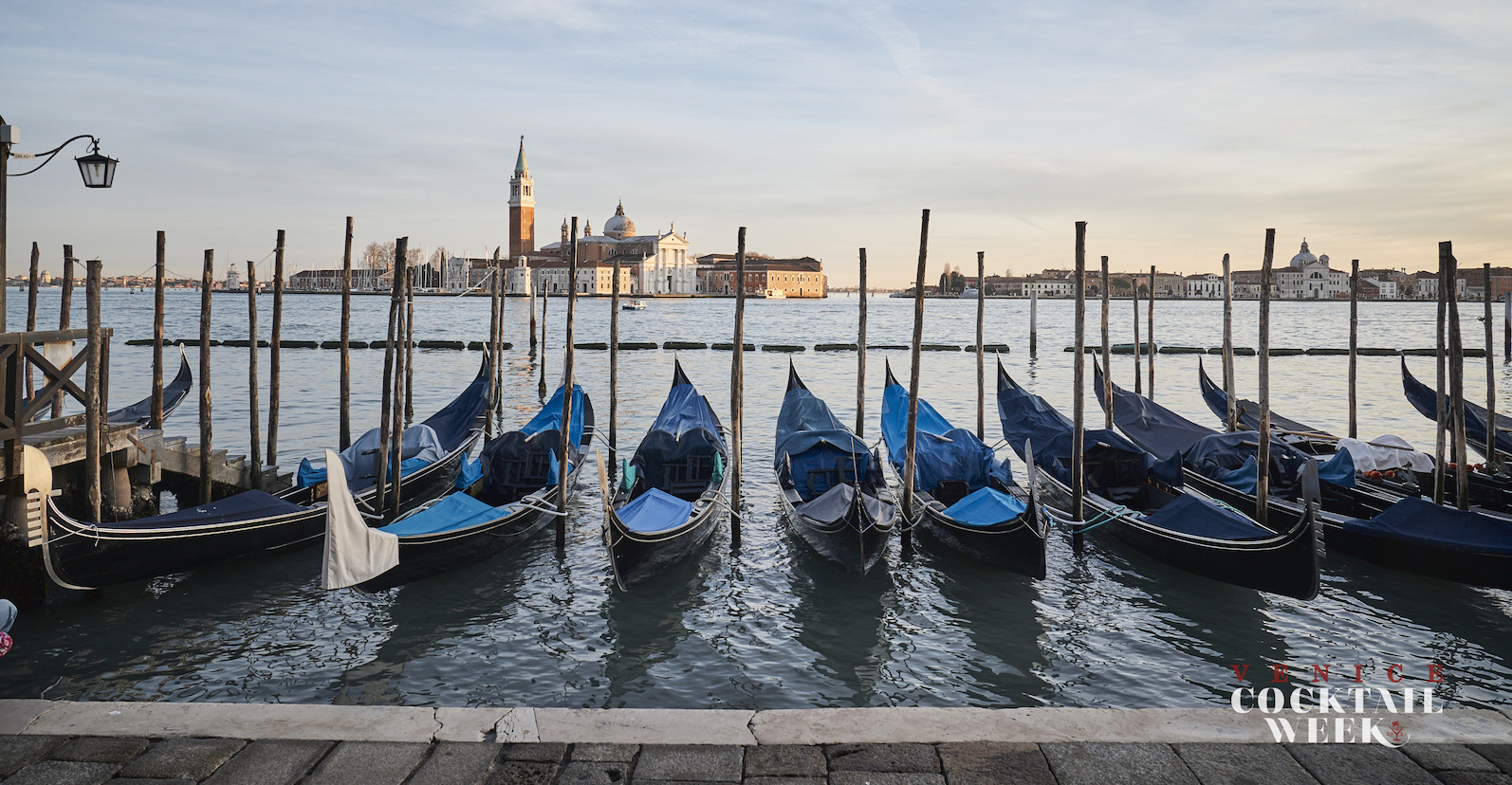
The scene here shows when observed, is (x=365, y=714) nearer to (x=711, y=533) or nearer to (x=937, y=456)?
(x=711, y=533)

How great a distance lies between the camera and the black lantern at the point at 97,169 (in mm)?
5703

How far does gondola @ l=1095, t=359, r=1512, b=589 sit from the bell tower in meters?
83.5

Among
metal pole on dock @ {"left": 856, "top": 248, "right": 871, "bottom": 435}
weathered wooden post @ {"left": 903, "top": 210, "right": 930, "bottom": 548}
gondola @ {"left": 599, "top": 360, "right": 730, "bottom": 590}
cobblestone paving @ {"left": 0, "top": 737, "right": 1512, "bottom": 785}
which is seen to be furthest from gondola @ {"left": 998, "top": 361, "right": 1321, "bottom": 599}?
cobblestone paving @ {"left": 0, "top": 737, "right": 1512, "bottom": 785}

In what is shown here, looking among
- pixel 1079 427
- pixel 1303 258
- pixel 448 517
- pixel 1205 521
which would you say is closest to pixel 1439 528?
pixel 1205 521

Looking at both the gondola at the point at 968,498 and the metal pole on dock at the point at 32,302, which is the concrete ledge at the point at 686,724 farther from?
the metal pole on dock at the point at 32,302

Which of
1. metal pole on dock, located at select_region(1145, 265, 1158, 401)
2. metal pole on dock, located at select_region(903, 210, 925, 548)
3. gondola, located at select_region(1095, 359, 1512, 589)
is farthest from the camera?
metal pole on dock, located at select_region(1145, 265, 1158, 401)

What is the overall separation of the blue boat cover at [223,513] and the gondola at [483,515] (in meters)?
0.80

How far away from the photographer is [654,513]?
6043 mm

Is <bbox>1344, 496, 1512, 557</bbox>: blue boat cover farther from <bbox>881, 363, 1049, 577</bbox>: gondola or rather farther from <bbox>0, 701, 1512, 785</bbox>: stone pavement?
<bbox>0, 701, 1512, 785</bbox>: stone pavement

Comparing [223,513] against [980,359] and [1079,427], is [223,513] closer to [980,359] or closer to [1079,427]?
[1079,427]

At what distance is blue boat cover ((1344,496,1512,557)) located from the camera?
5152mm

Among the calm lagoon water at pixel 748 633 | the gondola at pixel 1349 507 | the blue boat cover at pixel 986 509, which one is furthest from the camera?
the blue boat cover at pixel 986 509

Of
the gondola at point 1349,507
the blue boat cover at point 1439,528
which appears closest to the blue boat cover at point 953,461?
the gondola at point 1349,507

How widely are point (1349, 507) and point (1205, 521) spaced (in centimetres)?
215
